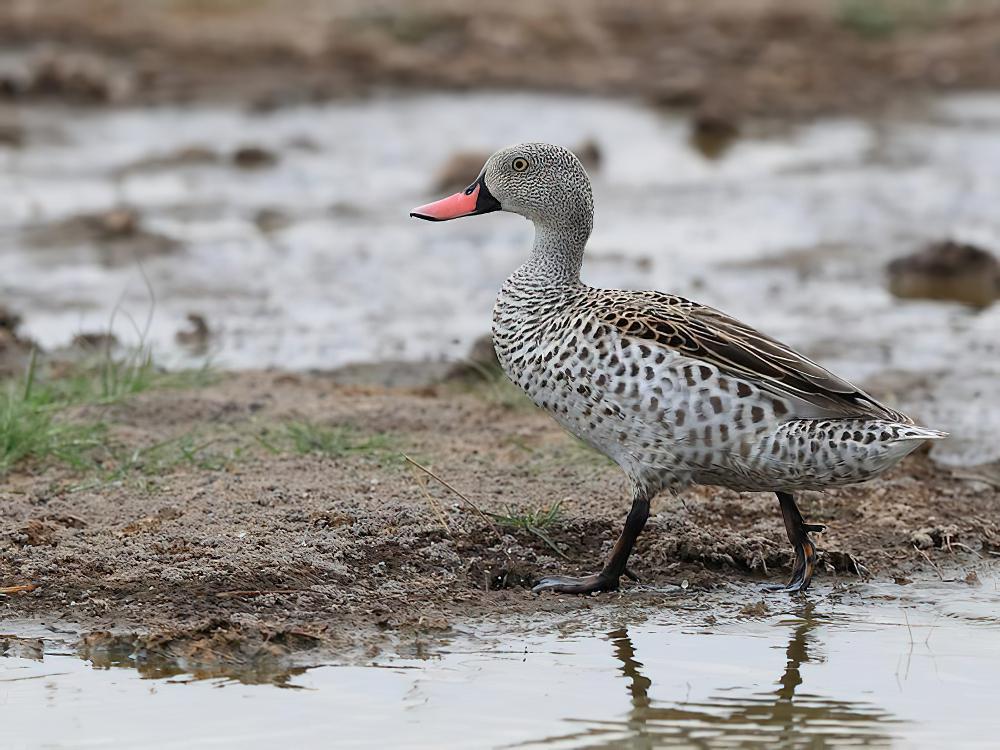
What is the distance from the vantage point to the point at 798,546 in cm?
561

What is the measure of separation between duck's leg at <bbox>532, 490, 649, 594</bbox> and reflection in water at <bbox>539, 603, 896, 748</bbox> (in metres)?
0.58

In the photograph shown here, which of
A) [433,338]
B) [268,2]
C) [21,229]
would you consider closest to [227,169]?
[21,229]

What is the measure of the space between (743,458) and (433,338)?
4162 millimetres

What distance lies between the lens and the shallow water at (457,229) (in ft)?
29.9

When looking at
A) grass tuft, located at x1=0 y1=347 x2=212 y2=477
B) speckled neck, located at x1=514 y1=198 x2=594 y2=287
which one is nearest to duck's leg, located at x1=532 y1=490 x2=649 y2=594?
speckled neck, located at x1=514 y1=198 x2=594 y2=287

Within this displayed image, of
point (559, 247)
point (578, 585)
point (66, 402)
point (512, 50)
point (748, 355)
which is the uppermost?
point (512, 50)

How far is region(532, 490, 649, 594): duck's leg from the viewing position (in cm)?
537

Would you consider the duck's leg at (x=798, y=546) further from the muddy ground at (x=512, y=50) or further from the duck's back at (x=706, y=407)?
the muddy ground at (x=512, y=50)

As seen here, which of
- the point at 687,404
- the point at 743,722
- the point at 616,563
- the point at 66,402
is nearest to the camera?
the point at 743,722

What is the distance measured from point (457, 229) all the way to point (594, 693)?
757 cm

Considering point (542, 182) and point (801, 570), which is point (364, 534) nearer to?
point (542, 182)

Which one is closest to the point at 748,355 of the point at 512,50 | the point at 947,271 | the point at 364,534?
the point at 364,534

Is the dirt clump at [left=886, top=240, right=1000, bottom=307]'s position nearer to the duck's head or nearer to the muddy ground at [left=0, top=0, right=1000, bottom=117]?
the duck's head

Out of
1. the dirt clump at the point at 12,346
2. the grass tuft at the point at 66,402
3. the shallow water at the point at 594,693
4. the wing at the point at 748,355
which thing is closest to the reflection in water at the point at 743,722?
the shallow water at the point at 594,693
